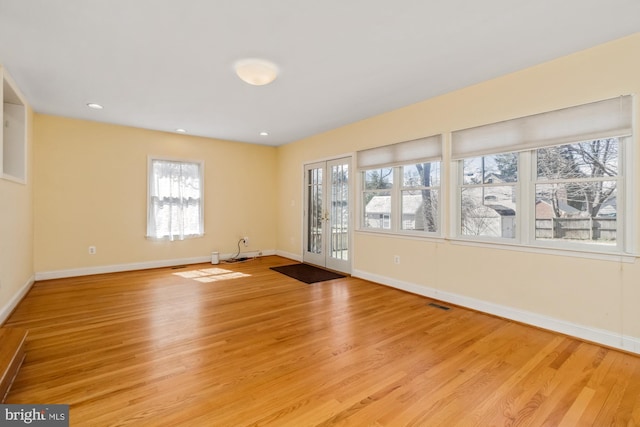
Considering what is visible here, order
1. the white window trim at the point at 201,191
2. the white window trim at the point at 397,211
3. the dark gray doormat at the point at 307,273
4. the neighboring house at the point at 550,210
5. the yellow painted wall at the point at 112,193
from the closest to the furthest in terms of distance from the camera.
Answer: the neighboring house at the point at 550,210
the white window trim at the point at 397,211
the yellow painted wall at the point at 112,193
the dark gray doormat at the point at 307,273
the white window trim at the point at 201,191

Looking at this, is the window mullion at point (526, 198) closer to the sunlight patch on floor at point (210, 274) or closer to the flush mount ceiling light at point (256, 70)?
the flush mount ceiling light at point (256, 70)

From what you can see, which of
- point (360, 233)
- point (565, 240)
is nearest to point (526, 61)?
point (565, 240)

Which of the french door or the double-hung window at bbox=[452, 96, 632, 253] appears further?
the french door

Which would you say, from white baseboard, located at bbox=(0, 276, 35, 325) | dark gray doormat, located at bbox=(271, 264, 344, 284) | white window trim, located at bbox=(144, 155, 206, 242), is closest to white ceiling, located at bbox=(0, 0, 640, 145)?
white window trim, located at bbox=(144, 155, 206, 242)

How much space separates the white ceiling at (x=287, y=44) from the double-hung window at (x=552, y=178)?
64 centimetres

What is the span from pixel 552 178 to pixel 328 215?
11.3 feet

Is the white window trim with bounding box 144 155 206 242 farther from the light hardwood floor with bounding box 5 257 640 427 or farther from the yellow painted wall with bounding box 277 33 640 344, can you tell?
the yellow painted wall with bounding box 277 33 640 344

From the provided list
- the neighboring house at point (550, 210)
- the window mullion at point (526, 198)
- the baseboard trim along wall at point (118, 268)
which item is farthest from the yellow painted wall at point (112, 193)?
the neighboring house at point (550, 210)

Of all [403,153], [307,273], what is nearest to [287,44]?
[403,153]

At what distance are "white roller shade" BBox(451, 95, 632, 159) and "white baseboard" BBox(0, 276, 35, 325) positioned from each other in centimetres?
516

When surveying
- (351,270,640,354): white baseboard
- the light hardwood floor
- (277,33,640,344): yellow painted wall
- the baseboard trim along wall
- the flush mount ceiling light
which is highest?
the flush mount ceiling light

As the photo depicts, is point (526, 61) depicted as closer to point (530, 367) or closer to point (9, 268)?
point (530, 367)

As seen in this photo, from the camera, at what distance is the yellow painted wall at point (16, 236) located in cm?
294

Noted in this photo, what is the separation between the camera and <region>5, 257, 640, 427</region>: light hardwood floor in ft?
5.47
